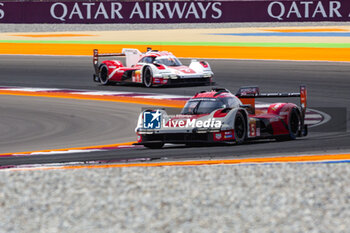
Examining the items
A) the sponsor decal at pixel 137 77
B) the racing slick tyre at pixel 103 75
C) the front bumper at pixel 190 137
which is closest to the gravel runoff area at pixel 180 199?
the front bumper at pixel 190 137

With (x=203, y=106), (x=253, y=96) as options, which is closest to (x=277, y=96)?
(x=253, y=96)

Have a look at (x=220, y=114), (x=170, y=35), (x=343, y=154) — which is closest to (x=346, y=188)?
(x=343, y=154)

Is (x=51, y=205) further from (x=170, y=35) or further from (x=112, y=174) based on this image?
(x=170, y=35)

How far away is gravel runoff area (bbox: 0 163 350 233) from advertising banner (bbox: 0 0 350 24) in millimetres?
29132

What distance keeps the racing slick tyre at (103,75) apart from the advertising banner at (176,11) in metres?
16.2

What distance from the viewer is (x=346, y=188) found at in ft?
29.0

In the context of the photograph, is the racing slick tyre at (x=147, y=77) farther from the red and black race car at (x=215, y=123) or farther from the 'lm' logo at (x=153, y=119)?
the 'lm' logo at (x=153, y=119)

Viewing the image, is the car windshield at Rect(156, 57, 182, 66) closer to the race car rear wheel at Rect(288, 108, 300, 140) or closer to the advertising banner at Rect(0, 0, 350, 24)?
the race car rear wheel at Rect(288, 108, 300, 140)

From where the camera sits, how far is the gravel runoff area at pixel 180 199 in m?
7.27

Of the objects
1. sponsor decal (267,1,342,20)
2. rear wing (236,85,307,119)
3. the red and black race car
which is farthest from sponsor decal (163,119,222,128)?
sponsor decal (267,1,342,20)

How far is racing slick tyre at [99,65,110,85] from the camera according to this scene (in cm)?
2312

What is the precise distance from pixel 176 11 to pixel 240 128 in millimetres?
27270

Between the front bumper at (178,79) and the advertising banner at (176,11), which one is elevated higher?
the advertising banner at (176,11)

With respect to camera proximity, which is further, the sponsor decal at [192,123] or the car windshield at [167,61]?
the car windshield at [167,61]
